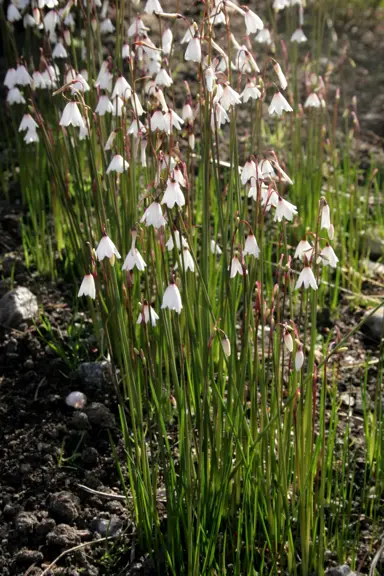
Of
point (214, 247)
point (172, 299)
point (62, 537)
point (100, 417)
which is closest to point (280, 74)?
point (172, 299)

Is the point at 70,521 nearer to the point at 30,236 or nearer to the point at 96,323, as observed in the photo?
the point at 96,323

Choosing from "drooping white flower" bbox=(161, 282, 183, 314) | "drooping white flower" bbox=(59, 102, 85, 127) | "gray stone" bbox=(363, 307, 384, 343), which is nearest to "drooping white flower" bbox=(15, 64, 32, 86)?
"drooping white flower" bbox=(59, 102, 85, 127)

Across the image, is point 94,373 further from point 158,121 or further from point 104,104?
point 158,121

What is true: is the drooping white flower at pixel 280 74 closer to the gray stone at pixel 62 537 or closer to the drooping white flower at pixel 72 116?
the drooping white flower at pixel 72 116

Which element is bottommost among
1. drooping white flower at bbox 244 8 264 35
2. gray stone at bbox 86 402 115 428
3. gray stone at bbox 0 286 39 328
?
gray stone at bbox 86 402 115 428

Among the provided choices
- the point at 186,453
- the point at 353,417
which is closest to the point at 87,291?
the point at 186,453

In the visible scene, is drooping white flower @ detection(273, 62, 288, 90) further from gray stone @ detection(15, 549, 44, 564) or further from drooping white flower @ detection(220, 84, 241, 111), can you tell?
gray stone @ detection(15, 549, 44, 564)

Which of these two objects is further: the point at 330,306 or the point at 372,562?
the point at 330,306
